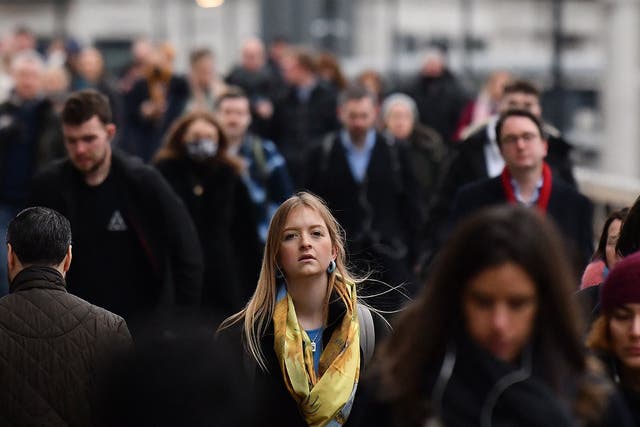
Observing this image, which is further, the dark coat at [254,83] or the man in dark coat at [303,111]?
the dark coat at [254,83]

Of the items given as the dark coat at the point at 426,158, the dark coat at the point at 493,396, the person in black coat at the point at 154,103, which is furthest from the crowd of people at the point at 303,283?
the person in black coat at the point at 154,103

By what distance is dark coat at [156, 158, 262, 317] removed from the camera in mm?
9891

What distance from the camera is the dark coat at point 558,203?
8.37 metres

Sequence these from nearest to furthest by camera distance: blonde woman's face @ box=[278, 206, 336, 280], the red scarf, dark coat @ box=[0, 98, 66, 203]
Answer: blonde woman's face @ box=[278, 206, 336, 280] < the red scarf < dark coat @ box=[0, 98, 66, 203]

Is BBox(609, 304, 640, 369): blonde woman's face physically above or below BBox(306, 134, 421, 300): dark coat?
above

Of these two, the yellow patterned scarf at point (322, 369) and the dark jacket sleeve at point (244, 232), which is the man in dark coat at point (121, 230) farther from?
the yellow patterned scarf at point (322, 369)

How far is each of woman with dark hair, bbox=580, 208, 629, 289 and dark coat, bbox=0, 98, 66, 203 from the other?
5601mm

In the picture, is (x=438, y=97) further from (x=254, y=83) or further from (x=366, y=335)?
(x=366, y=335)

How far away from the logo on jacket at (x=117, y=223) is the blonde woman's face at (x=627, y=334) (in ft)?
12.8

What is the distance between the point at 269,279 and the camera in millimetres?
5969

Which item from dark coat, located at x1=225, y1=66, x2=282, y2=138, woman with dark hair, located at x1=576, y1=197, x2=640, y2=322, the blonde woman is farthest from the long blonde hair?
dark coat, located at x1=225, y1=66, x2=282, y2=138

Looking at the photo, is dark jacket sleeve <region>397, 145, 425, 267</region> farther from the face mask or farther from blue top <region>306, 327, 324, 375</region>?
blue top <region>306, 327, 324, 375</region>

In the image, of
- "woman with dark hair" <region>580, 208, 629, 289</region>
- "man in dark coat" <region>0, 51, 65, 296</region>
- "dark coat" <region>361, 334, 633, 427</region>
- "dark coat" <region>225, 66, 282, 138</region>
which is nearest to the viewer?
"dark coat" <region>361, 334, 633, 427</region>

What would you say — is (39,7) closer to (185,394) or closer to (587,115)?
(587,115)
